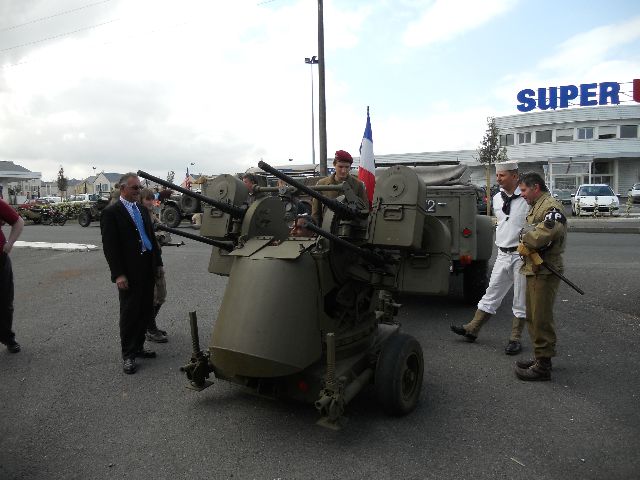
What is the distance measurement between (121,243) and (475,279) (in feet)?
15.7

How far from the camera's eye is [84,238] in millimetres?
17875

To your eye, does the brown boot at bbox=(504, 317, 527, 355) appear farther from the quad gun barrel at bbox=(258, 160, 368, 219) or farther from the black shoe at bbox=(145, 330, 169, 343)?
the black shoe at bbox=(145, 330, 169, 343)

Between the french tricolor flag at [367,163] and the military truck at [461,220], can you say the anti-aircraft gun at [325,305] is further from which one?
the french tricolor flag at [367,163]

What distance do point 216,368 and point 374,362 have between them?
1.20m

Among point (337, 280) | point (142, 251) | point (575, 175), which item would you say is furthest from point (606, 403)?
point (575, 175)

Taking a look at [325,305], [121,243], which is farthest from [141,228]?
[325,305]

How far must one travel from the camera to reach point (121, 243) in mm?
4688

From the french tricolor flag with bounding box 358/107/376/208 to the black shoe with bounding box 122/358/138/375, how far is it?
3.24 meters

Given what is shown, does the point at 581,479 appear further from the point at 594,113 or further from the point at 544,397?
the point at 594,113

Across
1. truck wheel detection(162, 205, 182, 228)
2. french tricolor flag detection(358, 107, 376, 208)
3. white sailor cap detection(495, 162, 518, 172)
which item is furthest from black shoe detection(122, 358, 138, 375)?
truck wheel detection(162, 205, 182, 228)

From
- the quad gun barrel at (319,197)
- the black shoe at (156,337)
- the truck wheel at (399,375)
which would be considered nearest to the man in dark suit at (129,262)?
the black shoe at (156,337)

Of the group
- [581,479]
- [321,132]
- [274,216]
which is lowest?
[581,479]

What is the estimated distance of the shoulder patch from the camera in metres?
4.15

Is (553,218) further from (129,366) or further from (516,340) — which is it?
(129,366)
